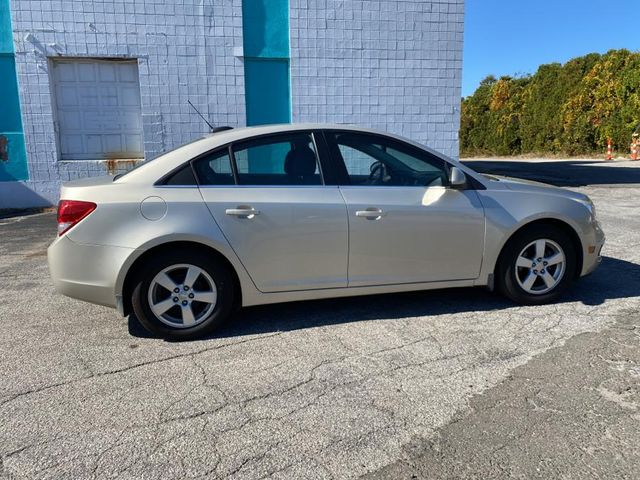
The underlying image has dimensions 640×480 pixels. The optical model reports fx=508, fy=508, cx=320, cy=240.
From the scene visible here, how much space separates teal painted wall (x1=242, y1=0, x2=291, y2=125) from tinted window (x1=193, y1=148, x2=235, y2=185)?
23.3 ft

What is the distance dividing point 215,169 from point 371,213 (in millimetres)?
1250

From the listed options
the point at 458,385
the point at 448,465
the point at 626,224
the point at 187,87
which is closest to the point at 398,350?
the point at 458,385

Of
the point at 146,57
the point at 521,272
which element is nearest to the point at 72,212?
the point at 521,272

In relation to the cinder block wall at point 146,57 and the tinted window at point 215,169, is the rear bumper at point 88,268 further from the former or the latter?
the cinder block wall at point 146,57

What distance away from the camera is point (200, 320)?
3.83 metres

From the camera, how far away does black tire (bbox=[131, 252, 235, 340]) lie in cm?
369

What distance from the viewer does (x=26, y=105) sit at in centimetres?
997

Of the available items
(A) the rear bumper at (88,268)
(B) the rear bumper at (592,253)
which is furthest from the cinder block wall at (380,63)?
(A) the rear bumper at (88,268)

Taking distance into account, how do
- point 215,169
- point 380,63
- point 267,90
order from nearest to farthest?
1. point 215,169
2. point 267,90
3. point 380,63

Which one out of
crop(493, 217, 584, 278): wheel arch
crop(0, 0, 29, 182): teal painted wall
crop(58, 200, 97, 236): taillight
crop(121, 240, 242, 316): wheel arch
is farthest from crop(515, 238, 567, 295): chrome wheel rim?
crop(0, 0, 29, 182): teal painted wall

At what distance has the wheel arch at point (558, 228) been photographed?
4348 millimetres

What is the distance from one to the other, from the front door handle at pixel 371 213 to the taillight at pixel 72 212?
195 cm

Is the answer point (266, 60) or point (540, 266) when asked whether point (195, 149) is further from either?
point (266, 60)

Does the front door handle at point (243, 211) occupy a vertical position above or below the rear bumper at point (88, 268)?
above
